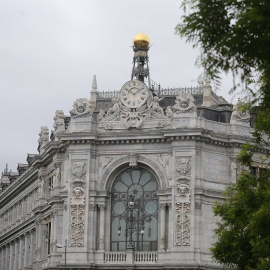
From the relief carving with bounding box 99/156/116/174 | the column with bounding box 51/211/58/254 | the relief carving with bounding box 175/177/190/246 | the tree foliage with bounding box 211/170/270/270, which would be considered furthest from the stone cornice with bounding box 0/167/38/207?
the tree foliage with bounding box 211/170/270/270

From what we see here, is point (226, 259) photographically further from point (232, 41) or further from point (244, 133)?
point (244, 133)

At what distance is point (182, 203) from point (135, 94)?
871 cm

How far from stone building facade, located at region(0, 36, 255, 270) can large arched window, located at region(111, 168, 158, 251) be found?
7 centimetres

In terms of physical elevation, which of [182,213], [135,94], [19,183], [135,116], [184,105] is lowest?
[182,213]

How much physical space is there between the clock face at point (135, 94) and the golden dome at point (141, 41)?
8740 millimetres

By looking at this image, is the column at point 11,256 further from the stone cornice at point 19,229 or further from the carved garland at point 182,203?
the carved garland at point 182,203

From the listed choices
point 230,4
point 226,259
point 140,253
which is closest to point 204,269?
point 140,253

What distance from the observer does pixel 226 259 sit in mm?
40250

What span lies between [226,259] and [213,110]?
88.0 ft

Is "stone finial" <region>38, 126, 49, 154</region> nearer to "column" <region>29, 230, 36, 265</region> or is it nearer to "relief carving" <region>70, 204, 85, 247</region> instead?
"column" <region>29, 230, 36, 265</region>

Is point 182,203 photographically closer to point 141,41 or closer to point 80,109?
point 80,109

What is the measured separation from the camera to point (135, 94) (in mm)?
64812

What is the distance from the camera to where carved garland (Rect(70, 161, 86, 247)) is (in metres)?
63.1

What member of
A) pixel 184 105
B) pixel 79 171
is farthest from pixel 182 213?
pixel 79 171
